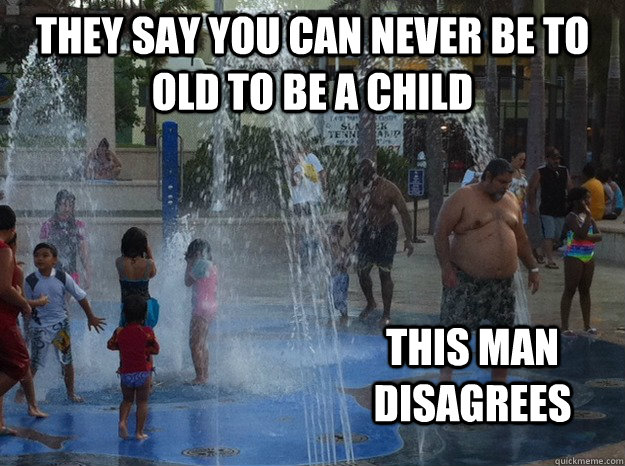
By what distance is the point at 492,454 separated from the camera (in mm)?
7617

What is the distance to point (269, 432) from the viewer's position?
323 inches

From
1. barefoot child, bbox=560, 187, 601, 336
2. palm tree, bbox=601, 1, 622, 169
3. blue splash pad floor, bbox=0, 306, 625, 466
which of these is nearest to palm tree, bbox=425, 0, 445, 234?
palm tree, bbox=601, 1, 622, 169

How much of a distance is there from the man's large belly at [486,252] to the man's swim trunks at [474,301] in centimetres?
6

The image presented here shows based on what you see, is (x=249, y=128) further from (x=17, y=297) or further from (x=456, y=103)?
(x=17, y=297)

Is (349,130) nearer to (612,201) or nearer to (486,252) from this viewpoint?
(612,201)

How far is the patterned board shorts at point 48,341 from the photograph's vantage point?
8.88 m

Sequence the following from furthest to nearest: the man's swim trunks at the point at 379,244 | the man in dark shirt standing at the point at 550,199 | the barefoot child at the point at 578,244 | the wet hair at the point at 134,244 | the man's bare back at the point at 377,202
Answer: the man in dark shirt standing at the point at 550,199, the man's swim trunks at the point at 379,244, the man's bare back at the point at 377,202, the barefoot child at the point at 578,244, the wet hair at the point at 134,244

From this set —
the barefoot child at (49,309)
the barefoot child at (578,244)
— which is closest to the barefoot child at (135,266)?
the barefoot child at (49,309)

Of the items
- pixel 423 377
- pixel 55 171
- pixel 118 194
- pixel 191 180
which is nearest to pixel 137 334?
pixel 423 377

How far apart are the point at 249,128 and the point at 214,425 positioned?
19308 millimetres

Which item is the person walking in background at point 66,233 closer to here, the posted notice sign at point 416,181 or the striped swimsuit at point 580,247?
the striped swimsuit at point 580,247

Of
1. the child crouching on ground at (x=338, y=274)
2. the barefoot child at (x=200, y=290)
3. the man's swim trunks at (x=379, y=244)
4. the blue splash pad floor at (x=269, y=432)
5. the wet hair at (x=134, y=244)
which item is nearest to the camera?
the blue splash pad floor at (x=269, y=432)

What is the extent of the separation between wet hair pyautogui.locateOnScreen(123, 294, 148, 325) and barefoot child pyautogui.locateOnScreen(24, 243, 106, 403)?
0.74 meters

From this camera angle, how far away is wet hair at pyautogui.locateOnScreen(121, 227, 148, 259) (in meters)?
8.80
